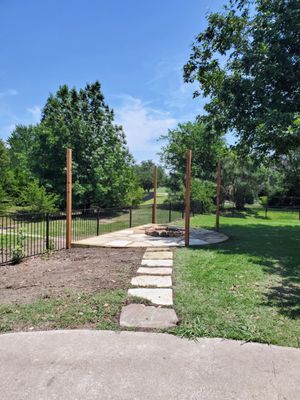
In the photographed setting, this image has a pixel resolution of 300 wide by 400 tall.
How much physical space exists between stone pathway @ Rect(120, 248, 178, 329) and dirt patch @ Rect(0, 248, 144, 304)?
205 mm

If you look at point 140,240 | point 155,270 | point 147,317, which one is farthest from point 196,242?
point 147,317

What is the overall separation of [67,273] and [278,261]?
153 inches

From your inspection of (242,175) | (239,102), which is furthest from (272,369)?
(242,175)

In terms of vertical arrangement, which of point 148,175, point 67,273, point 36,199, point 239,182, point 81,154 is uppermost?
point 148,175

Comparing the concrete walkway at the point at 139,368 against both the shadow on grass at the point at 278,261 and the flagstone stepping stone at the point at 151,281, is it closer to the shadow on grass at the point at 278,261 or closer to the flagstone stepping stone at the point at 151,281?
the shadow on grass at the point at 278,261

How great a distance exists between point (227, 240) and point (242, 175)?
43.7 feet

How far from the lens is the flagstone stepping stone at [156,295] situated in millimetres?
3449

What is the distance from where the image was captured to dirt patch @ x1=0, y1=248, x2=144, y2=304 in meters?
3.85

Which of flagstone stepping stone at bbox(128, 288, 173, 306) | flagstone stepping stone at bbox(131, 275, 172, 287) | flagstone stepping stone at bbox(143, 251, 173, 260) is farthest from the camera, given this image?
flagstone stepping stone at bbox(143, 251, 173, 260)

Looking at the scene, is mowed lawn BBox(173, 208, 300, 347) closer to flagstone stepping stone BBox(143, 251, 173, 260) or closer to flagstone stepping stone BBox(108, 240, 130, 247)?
flagstone stepping stone BBox(143, 251, 173, 260)

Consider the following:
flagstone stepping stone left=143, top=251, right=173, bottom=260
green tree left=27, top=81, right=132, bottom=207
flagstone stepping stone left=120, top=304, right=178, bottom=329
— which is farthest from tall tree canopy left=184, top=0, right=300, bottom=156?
green tree left=27, top=81, right=132, bottom=207

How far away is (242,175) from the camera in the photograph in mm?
20234

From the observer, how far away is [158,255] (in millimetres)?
5863

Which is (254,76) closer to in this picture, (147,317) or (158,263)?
(158,263)
